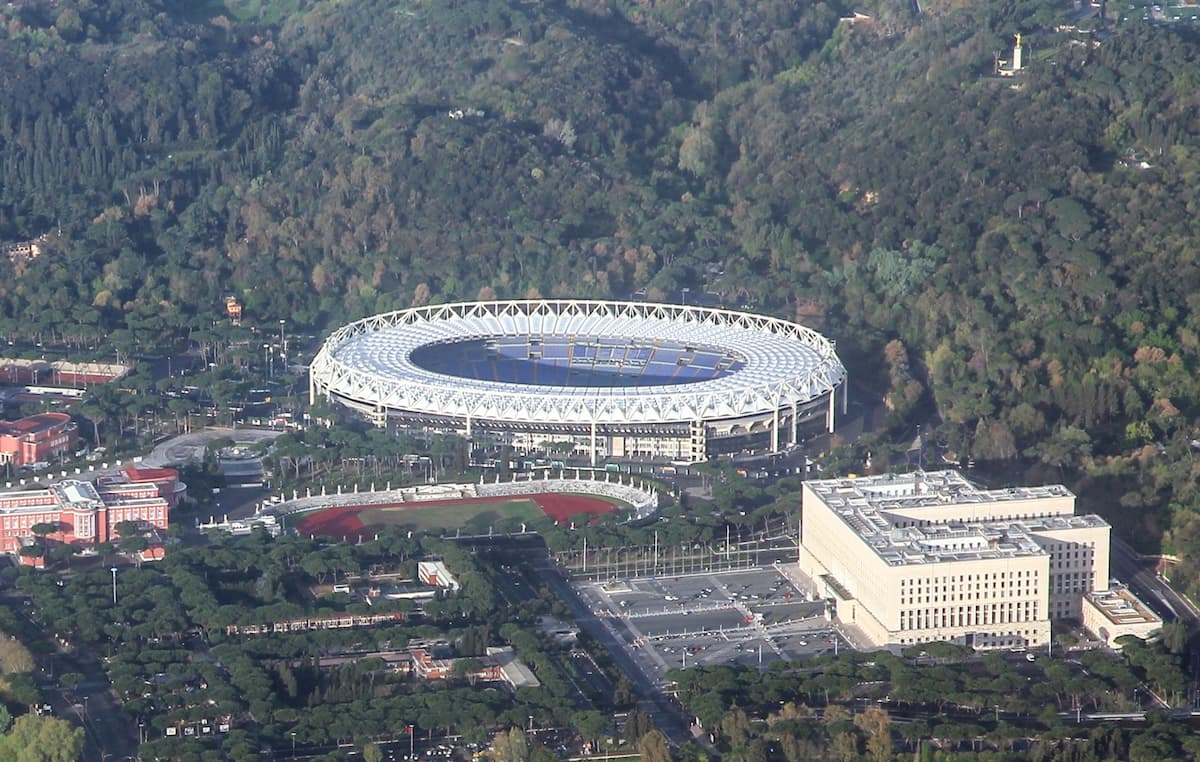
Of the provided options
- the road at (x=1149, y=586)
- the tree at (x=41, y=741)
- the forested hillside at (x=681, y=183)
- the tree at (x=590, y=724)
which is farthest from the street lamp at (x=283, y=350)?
the tree at (x=590, y=724)

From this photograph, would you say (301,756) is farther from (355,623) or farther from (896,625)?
(896,625)

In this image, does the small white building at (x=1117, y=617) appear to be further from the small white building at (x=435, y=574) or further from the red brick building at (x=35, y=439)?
the red brick building at (x=35, y=439)

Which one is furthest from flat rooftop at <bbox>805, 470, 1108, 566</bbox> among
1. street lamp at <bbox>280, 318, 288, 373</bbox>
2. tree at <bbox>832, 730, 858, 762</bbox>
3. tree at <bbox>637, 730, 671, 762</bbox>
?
street lamp at <bbox>280, 318, 288, 373</bbox>

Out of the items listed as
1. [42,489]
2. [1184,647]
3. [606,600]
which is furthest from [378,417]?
[1184,647]

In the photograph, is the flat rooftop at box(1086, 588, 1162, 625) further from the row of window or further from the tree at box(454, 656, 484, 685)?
the tree at box(454, 656, 484, 685)

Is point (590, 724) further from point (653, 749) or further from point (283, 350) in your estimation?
point (283, 350)

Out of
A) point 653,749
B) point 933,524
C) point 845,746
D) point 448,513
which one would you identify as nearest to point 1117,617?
point 933,524
